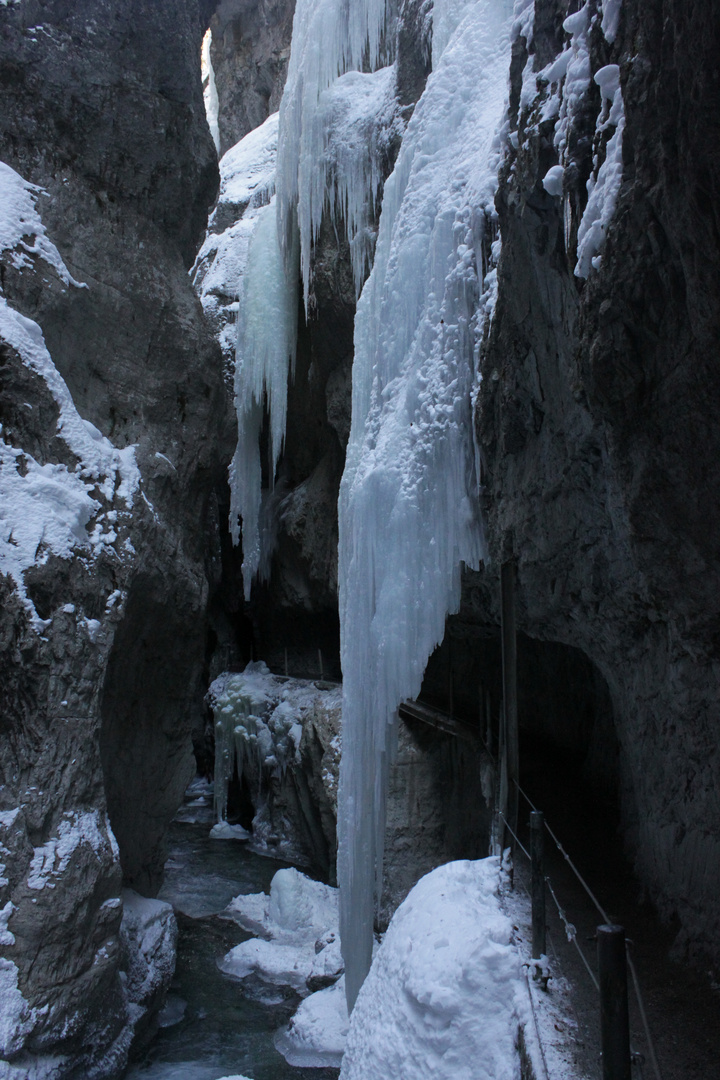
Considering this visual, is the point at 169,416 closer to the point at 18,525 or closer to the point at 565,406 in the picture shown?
the point at 18,525

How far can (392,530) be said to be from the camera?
6867 millimetres

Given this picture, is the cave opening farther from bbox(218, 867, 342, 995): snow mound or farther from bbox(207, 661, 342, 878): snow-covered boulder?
bbox(218, 867, 342, 995): snow mound

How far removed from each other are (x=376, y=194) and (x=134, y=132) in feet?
13.5

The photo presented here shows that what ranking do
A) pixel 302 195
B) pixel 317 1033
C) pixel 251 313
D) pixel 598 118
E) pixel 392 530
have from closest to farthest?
pixel 598 118, pixel 392 530, pixel 317 1033, pixel 302 195, pixel 251 313

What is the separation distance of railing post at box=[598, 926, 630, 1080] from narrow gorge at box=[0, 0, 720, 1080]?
0.96 m

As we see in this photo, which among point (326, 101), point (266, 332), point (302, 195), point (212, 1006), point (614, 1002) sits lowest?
point (212, 1006)

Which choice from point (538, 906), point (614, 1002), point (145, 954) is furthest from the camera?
point (145, 954)

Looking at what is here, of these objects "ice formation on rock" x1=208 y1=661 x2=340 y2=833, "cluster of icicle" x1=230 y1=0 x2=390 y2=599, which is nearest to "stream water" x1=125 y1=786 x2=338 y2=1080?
"ice formation on rock" x1=208 y1=661 x2=340 y2=833

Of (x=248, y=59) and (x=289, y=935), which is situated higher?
(x=248, y=59)

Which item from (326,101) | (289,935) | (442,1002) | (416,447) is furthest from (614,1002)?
(326,101)

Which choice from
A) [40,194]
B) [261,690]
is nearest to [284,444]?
[261,690]

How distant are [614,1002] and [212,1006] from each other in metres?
7.88

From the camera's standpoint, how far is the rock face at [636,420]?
2.67 metres

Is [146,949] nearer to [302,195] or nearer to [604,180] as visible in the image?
[604,180]
